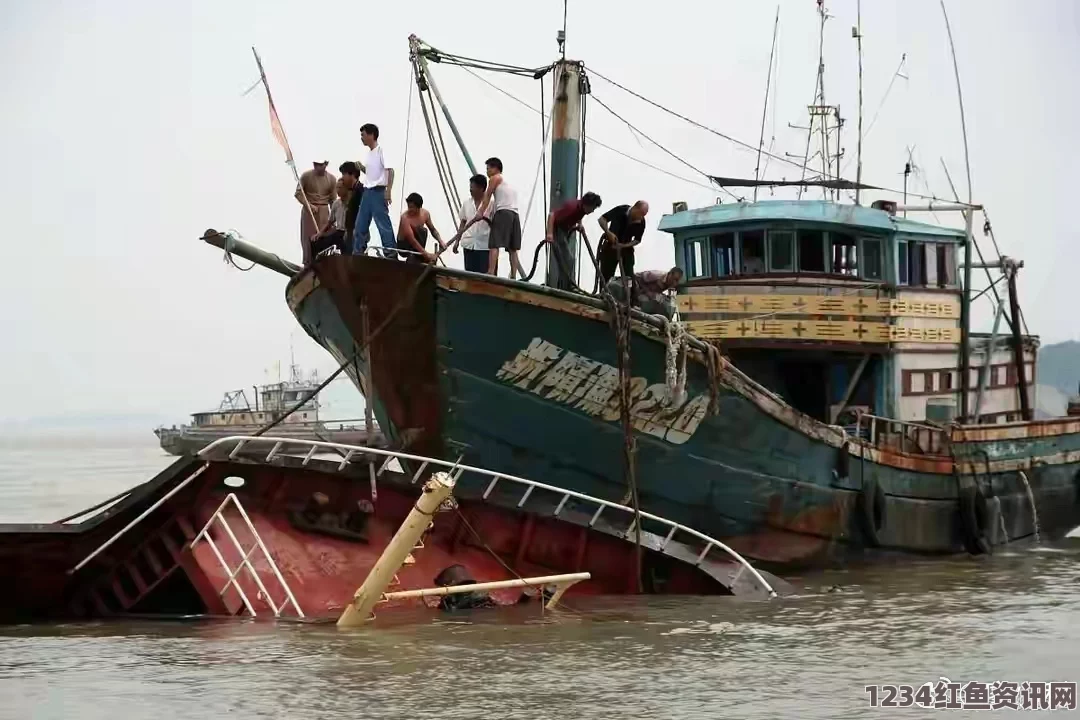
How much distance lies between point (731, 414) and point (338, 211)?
4701 mm

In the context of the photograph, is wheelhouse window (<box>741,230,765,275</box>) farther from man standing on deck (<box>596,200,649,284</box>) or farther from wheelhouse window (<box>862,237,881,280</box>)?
man standing on deck (<box>596,200,649,284</box>)

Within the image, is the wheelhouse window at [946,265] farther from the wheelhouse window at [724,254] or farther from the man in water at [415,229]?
the man in water at [415,229]

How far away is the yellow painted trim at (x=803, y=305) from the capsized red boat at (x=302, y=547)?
15.1ft

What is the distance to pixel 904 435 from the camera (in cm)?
1875

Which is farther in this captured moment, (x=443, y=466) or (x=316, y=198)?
(x=316, y=198)

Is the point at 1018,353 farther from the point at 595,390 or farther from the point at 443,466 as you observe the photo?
the point at 443,466

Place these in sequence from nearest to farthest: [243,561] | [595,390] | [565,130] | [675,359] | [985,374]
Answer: [243,561]
[675,359]
[595,390]
[565,130]
[985,374]

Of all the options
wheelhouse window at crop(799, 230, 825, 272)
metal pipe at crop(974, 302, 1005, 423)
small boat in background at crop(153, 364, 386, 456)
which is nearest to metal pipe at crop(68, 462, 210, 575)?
wheelhouse window at crop(799, 230, 825, 272)

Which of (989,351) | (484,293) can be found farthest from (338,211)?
(989,351)

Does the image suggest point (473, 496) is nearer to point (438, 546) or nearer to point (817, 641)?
point (438, 546)

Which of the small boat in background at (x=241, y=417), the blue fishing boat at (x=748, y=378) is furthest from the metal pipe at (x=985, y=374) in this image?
the small boat in background at (x=241, y=417)

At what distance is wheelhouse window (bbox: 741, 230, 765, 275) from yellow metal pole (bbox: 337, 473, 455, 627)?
779 cm

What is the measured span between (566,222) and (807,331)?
13.6 ft

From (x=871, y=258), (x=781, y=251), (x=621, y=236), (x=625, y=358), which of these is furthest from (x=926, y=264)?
(x=625, y=358)
